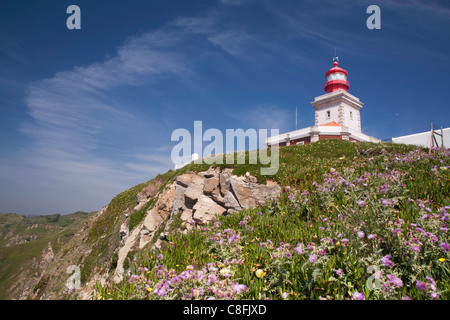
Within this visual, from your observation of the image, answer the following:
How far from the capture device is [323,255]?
374cm

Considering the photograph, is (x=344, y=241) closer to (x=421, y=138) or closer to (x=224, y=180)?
(x=224, y=180)

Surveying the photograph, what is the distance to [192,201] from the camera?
1241 cm

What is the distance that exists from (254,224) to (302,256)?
2452 millimetres

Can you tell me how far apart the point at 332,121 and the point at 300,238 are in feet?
124

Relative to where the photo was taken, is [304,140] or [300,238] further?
[304,140]

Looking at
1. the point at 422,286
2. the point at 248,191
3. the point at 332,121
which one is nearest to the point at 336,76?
the point at 332,121

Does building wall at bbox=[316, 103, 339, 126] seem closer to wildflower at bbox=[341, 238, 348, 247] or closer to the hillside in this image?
the hillside

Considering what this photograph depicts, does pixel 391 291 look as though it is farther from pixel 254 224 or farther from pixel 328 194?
pixel 328 194

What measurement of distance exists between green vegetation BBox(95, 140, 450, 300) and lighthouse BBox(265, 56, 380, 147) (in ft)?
86.4

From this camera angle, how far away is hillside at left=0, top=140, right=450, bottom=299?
11.1ft

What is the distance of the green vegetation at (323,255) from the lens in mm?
3262

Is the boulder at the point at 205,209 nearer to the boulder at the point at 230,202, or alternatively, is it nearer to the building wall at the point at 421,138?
the boulder at the point at 230,202

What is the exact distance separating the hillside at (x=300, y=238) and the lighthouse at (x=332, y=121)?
19.3 meters
